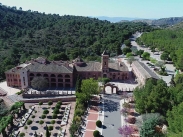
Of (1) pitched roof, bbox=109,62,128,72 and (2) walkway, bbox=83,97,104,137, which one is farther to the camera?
(1) pitched roof, bbox=109,62,128,72

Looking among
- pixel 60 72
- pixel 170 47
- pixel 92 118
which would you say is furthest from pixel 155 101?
pixel 170 47

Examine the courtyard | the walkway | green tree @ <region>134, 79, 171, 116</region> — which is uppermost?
green tree @ <region>134, 79, 171, 116</region>

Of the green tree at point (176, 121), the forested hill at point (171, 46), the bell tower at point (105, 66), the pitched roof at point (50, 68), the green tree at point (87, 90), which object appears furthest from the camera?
the forested hill at point (171, 46)

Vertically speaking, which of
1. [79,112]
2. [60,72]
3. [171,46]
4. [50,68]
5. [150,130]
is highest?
[171,46]

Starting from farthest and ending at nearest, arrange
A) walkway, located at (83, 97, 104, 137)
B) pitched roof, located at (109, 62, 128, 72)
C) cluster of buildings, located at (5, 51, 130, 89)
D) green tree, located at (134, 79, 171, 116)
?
pitched roof, located at (109, 62, 128, 72), cluster of buildings, located at (5, 51, 130, 89), green tree, located at (134, 79, 171, 116), walkway, located at (83, 97, 104, 137)

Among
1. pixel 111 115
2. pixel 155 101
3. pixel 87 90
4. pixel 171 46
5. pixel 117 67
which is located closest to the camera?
pixel 155 101

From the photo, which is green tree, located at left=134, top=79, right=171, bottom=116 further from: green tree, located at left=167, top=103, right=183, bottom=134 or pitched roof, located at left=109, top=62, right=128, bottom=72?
pitched roof, located at left=109, top=62, right=128, bottom=72

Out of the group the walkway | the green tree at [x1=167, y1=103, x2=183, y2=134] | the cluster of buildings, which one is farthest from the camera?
the cluster of buildings

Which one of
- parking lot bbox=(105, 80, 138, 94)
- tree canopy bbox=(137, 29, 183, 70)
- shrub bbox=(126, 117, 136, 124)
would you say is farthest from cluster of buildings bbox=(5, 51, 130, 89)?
tree canopy bbox=(137, 29, 183, 70)

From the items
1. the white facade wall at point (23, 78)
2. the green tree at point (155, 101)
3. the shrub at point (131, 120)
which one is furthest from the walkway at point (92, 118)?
the white facade wall at point (23, 78)

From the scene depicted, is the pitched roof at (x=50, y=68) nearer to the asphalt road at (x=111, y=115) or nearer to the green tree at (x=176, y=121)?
the asphalt road at (x=111, y=115)

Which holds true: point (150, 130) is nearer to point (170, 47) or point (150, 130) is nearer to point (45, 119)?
point (45, 119)

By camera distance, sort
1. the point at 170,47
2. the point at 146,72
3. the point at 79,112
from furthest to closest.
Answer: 1. the point at 170,47
2. the point at 146,72
3. the point at 79,112
